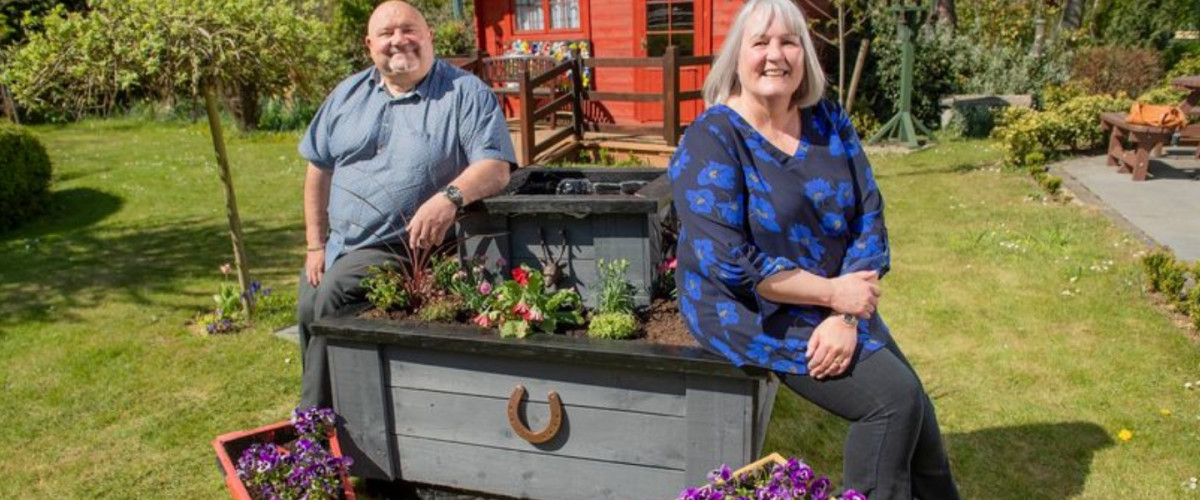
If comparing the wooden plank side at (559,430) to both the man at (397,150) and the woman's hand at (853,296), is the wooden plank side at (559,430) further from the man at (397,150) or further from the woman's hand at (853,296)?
the woman's hand at (853,296)

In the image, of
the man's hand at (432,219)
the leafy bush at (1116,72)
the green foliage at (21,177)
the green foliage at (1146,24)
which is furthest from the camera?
the green foliage at (1146,24)

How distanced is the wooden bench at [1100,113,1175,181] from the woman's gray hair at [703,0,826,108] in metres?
6.97

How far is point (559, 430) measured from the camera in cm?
280

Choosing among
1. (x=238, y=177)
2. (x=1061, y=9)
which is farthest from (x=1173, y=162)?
(x=1061, y=9)

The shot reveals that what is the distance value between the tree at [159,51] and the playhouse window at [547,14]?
315 inches

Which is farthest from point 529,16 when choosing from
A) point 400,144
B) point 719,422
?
point 719,422

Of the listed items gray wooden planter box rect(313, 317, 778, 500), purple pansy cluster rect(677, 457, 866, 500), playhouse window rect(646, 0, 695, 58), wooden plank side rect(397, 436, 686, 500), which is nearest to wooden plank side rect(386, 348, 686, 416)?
gray wooden planter box rect(313, 317, 778, 500)

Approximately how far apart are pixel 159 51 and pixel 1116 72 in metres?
13.3

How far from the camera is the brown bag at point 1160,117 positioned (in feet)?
25.9

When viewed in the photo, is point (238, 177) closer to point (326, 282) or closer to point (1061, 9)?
point (326, 282)

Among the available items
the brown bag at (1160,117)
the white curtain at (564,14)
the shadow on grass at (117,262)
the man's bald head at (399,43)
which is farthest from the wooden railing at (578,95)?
the man's bald head at (399,43)

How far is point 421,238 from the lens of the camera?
3033mm

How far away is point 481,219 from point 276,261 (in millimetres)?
4527

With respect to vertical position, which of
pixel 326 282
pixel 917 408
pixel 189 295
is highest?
pixel 326 282
